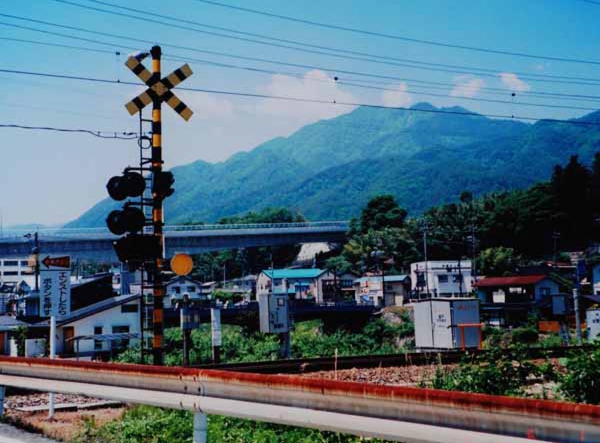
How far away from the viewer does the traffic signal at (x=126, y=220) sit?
9414 mm

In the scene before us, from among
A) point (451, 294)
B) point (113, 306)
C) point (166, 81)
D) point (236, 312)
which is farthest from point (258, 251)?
point (166, 81)

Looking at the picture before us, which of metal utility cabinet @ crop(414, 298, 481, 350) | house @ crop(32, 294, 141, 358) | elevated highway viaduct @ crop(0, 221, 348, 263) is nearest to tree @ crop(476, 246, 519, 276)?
elevated highway viaduct @ crop(0, 221, 348, 263)

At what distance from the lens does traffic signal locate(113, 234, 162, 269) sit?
30.8 feet

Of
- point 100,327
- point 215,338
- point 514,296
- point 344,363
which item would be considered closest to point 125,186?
point 344,363

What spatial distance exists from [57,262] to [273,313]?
17.4 m

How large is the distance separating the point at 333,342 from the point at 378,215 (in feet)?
211

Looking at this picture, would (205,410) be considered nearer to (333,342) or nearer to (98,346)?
(333,342)

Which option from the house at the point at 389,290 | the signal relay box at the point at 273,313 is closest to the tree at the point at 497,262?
the house at the point at 389,290

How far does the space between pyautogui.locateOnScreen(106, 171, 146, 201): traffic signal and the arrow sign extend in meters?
1.16

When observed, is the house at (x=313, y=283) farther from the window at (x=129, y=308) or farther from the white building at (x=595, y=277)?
the window at (x=129, y=308)

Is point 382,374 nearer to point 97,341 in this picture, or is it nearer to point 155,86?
point 155,86

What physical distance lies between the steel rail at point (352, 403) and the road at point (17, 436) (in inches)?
19.8

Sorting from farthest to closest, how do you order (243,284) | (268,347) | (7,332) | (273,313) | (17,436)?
(243,284) → (7,332) → (268,347) → (273,313) → (17,436)

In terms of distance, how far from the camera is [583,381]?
27.6ft
